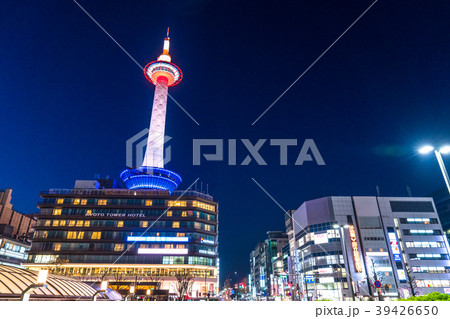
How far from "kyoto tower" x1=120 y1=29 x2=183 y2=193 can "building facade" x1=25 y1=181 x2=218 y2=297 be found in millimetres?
9843

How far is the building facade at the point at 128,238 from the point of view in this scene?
3204 inches

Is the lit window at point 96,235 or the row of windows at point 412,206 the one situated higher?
the row of windows at point 412,206

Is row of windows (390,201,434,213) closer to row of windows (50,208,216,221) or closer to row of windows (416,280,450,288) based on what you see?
row of windows (416,280,450,288)

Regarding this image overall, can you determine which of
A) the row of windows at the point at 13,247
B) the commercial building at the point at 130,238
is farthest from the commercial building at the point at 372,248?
the row of windows at the point at 13,247

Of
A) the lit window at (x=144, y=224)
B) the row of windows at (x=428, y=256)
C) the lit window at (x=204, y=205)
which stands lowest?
the row of windows at (x=428, y=256)

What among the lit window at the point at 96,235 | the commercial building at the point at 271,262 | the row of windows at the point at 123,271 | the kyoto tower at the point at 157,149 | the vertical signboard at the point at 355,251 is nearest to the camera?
the vertical signboard at the point at 355,251

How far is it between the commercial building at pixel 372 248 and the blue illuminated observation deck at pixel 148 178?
5253cm

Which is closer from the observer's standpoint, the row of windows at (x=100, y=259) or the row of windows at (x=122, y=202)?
the row of windows at (x=100, y=259)

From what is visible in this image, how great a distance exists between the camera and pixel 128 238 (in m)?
85.0

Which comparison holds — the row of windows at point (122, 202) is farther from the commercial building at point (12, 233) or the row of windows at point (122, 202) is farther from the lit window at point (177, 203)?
the commercial building at point (12, 233)

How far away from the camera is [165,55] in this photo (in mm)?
122688

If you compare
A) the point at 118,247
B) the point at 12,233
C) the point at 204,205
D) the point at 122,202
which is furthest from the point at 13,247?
the point at 204,205

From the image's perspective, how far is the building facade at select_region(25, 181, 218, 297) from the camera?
267 ft

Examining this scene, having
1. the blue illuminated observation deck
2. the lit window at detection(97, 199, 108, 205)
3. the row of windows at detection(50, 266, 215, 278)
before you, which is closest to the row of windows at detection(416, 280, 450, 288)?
the row of windows at detection(50, 266, 215, 278)
